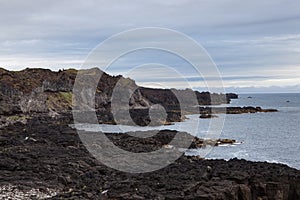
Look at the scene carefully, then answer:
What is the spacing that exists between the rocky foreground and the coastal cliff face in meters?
42.9

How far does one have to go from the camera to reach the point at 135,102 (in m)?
128

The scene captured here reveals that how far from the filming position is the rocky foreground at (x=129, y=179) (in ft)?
72.8

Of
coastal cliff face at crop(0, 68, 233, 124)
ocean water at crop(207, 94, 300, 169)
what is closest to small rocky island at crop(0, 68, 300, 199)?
ocean water at crop(207, 94, 300, 169)

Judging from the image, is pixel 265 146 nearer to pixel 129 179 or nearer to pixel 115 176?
pixel 115 176

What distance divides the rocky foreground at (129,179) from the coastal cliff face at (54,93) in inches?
1687

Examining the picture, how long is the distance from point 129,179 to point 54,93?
277 feet

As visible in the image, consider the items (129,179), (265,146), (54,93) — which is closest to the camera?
(129,179)

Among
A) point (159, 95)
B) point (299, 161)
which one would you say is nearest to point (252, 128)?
point (299, 161)

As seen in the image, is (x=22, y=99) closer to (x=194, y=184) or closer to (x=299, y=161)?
(x=299, y=161)

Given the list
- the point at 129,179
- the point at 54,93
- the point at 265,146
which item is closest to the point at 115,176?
the point at 129,179

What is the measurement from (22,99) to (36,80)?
2648cm

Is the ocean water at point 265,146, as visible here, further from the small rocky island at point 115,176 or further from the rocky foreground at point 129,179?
the rocky foreground at point 129,179

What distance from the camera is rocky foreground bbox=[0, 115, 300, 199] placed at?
72.8ft

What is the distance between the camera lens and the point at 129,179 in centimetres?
2692
